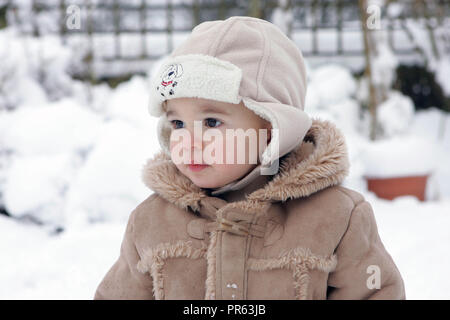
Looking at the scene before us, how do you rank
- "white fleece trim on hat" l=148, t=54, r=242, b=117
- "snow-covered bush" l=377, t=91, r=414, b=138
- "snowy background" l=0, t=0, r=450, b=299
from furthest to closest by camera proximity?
"snow-covered bush" l=377, t=91, r=414, b=138
"snowy background" l=0, t=0, r=450, b=299
"white fleece trim on hat" l=148, t=54, r=242, b=117

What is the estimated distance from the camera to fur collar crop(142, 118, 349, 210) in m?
1.29

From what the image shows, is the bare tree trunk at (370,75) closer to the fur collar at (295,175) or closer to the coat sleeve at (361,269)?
the fur collar at (295,175)

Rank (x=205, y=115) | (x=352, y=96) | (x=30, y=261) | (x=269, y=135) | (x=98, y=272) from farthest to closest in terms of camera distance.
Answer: (x=352, y=96)
(x=30, y=261)
(x=98, y=272)
(x=269, y=135)
(x=205, y=115)

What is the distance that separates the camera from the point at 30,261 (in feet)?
8.46

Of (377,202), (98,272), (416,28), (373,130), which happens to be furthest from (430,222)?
(416,28)

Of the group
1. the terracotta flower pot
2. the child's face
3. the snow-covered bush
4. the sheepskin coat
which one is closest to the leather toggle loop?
the sheepskin coat

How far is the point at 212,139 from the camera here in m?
1.25

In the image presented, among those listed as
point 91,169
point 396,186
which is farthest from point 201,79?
point 396,186

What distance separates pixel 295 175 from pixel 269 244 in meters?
0.19

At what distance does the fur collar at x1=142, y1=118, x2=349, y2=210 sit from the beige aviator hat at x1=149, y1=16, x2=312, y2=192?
51 mm

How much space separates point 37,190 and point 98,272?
0.98 m

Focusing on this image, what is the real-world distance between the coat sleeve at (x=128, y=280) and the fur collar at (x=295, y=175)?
5.1 inches

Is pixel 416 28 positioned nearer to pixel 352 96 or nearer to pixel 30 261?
pixel 352 96

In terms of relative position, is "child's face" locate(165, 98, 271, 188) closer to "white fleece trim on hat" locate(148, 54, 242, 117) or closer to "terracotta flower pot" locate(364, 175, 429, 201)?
"white fleece trim on hat" locate(148, 54, 242, 117)
